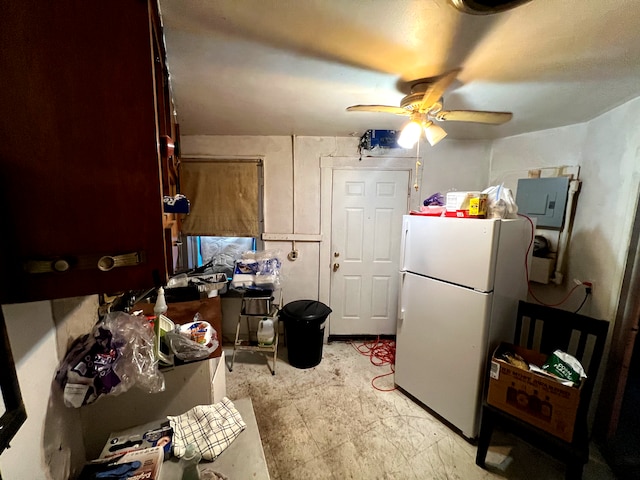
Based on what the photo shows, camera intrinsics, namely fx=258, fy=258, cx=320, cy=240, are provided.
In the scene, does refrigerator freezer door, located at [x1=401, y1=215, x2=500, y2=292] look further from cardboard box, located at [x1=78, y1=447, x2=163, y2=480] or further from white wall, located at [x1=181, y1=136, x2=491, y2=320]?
cardboard box, located at [x1=78, y1=447, x2=163, y2=480]

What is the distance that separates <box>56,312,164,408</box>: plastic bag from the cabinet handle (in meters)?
0.63

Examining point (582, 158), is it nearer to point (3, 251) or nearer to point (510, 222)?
point (510, 222)

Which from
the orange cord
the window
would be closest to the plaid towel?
the orange cord

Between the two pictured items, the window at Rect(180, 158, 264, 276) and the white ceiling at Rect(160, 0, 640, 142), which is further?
the window at Rect(180, 158, 264, 276)

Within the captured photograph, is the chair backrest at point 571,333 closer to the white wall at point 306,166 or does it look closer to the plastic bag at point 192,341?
the white wall at point 306,166

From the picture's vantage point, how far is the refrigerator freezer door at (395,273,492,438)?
1666mm

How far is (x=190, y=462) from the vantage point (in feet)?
3.01

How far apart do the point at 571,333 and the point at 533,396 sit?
0.57 meters

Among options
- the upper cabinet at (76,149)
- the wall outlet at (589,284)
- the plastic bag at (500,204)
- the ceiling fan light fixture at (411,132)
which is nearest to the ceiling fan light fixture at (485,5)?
the ceiling fan light fixture at (411,132)

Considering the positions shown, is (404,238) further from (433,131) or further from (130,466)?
(130,466)

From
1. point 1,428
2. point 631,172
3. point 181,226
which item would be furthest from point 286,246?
point 631,172

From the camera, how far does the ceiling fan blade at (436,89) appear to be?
1196mm

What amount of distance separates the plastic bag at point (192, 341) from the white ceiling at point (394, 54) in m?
1.31

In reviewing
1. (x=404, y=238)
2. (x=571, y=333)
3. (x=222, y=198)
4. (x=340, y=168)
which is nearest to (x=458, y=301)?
(x=404, y=238)
